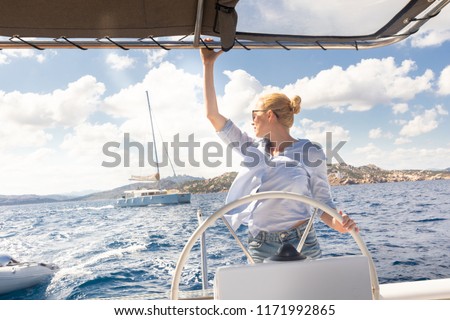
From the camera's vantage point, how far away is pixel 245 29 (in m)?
1.03

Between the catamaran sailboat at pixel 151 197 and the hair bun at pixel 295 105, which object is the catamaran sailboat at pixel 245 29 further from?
the catamaran sailboat at pixel 151 197

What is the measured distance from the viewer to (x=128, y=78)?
1543 inches

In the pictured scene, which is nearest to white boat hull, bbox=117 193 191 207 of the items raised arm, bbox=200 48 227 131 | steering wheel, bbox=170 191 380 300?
raised arm, bbox=200 48 227 131

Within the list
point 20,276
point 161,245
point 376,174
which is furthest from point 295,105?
point 376,174

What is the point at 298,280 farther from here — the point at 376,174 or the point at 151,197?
the point at 376,174

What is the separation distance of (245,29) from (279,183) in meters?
0.42

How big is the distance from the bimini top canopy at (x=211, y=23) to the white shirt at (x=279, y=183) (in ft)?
0.97

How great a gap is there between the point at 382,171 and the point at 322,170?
3071 cm

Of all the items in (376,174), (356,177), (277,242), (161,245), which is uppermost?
(376,174)

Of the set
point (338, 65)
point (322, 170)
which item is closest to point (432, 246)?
point (322, 170)

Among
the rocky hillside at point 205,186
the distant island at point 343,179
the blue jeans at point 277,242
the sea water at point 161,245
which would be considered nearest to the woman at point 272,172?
the blue jeans at point 277,242

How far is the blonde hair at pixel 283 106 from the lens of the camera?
1166 mm

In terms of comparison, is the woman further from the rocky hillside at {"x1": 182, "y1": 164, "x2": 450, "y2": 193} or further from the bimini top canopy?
the rocky hillside at {"x1": 182, "y1": 164, "x2": 450, "y2": 193}

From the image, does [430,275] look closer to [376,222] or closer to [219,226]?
[219,226]
